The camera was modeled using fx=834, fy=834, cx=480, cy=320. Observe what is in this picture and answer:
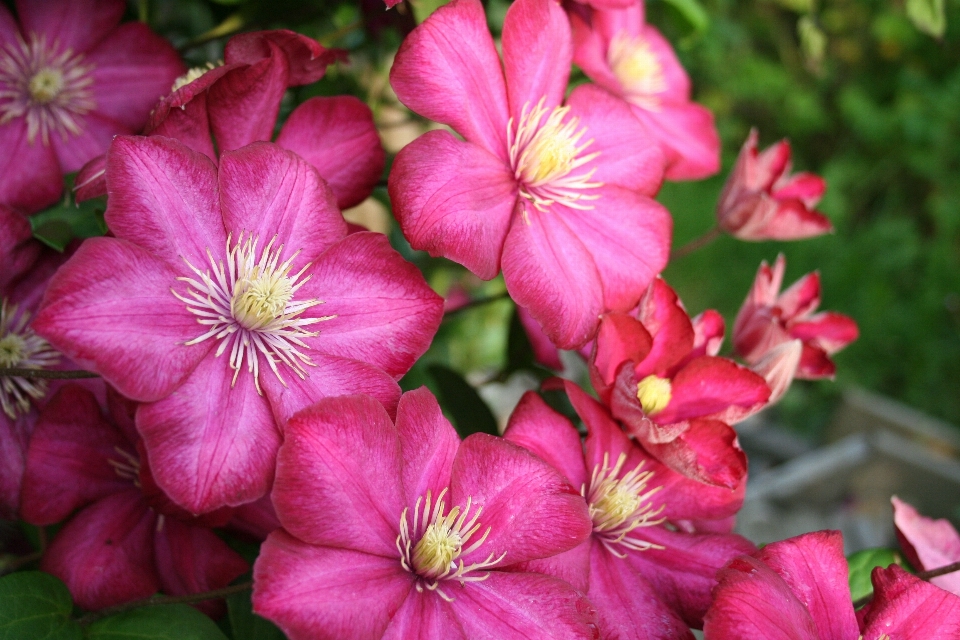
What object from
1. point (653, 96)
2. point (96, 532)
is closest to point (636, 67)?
point (653, 96)

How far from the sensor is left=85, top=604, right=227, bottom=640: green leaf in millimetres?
534

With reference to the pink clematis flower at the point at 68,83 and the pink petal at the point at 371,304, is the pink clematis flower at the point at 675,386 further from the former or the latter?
the pink clematis flower at the point at 68,83

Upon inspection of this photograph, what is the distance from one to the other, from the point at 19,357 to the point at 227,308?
0.17 metres

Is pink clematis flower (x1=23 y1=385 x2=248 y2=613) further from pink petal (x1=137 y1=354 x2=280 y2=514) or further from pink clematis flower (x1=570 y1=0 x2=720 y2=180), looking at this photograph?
pink clematis flower (x1=570 y1=0 x2=720 y2=180)

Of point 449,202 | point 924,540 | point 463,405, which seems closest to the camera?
point 449,202

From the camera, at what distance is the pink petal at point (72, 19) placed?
2.28 feet

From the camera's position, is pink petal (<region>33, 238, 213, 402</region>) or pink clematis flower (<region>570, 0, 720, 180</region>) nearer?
pink petal (<region>33, 238, 213, 402</region>)

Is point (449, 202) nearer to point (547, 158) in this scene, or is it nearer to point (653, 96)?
point (547, 158)

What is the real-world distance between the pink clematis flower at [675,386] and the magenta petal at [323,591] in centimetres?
21

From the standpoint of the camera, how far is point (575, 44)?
2.44 feet

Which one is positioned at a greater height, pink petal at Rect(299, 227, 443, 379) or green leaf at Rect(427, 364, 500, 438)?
pink petal at Rect(299, 227, 443, 379)

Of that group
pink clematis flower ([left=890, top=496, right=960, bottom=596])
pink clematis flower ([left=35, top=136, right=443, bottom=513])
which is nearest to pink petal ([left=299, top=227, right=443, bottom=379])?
pink clematis flower ([left=35, top=136, right=443, bottom=513])

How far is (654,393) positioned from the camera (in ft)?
2.13

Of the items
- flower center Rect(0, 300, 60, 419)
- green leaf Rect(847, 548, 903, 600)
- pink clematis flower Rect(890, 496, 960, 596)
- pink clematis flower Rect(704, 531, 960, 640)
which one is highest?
flower center Rect(0, 300, 60, 419)
